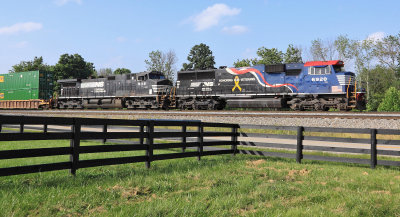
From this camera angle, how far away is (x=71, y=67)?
6600 cm

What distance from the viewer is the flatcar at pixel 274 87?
2027 cm

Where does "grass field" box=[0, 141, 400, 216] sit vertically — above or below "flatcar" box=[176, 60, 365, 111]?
below

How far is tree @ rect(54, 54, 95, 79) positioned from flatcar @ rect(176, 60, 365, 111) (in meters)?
46.9

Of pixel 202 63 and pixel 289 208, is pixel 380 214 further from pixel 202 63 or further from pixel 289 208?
pixel 202 63

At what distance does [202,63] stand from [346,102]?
6030 cm

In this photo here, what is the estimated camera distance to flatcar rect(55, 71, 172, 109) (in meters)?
27.5

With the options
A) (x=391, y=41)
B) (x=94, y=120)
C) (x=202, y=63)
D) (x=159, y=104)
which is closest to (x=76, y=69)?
(x=202, y=63)

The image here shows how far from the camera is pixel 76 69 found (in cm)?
6688

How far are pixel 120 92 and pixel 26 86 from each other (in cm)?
1382

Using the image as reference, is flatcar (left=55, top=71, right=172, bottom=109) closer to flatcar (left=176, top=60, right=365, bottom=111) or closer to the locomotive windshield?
flatcar (left=176, top=60, right=365, bottom=111)

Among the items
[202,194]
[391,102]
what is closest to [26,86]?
[202,194]

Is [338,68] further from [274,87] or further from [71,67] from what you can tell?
[71,67]

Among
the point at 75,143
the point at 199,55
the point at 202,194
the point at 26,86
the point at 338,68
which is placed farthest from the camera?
the point at 199,55

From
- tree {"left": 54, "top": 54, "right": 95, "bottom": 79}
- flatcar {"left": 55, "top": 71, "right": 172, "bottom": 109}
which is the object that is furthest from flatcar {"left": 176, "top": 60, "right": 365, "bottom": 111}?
tree {"left": 54, "top": 54, "right": 95, "bottom": 79}
